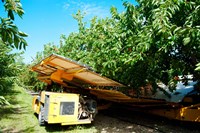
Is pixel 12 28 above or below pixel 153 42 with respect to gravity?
below

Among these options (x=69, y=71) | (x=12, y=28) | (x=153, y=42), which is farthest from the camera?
(x=69, y=71)

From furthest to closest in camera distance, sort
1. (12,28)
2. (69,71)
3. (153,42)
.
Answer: (69,71) → (153,42) → (12,28)

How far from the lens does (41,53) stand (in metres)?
30.9

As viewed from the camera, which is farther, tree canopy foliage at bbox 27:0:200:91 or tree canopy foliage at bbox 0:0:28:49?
tree canopy foliage at bbox 27:0:200:91

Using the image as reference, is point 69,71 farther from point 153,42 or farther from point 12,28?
point 12,28

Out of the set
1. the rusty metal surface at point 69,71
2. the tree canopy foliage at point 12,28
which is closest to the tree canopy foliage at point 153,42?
the rusty metal surface at point 69,71

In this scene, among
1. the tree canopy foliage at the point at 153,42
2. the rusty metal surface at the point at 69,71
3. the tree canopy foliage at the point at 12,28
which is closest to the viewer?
the tree canopy foliage at the point at 12,28

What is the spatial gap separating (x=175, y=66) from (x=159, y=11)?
2.82m

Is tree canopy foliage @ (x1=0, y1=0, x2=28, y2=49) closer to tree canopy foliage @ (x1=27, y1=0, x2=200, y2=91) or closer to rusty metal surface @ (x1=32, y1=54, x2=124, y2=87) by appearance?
tree canopy foliage @ (x1=27, y1=0, x2=200, y2=91)

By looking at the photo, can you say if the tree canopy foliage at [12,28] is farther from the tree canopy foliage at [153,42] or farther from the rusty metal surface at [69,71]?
the rusty metal surface at [69,71]

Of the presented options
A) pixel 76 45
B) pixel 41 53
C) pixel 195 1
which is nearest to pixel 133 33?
pixel 195 1

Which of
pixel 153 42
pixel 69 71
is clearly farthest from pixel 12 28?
pixel 69 71

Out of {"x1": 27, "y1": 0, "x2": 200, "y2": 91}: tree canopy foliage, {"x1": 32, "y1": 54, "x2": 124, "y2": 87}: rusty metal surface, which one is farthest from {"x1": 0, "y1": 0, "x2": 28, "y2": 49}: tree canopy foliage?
{"x1": 32, "y1": 54, "x2": 124, "y2": 87}: rusty metal surface

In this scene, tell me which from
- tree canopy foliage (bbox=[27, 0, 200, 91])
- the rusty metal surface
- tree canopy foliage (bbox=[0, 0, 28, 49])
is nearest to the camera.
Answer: tree canopy foliage (bbox=[0, 0, 28, 49])
